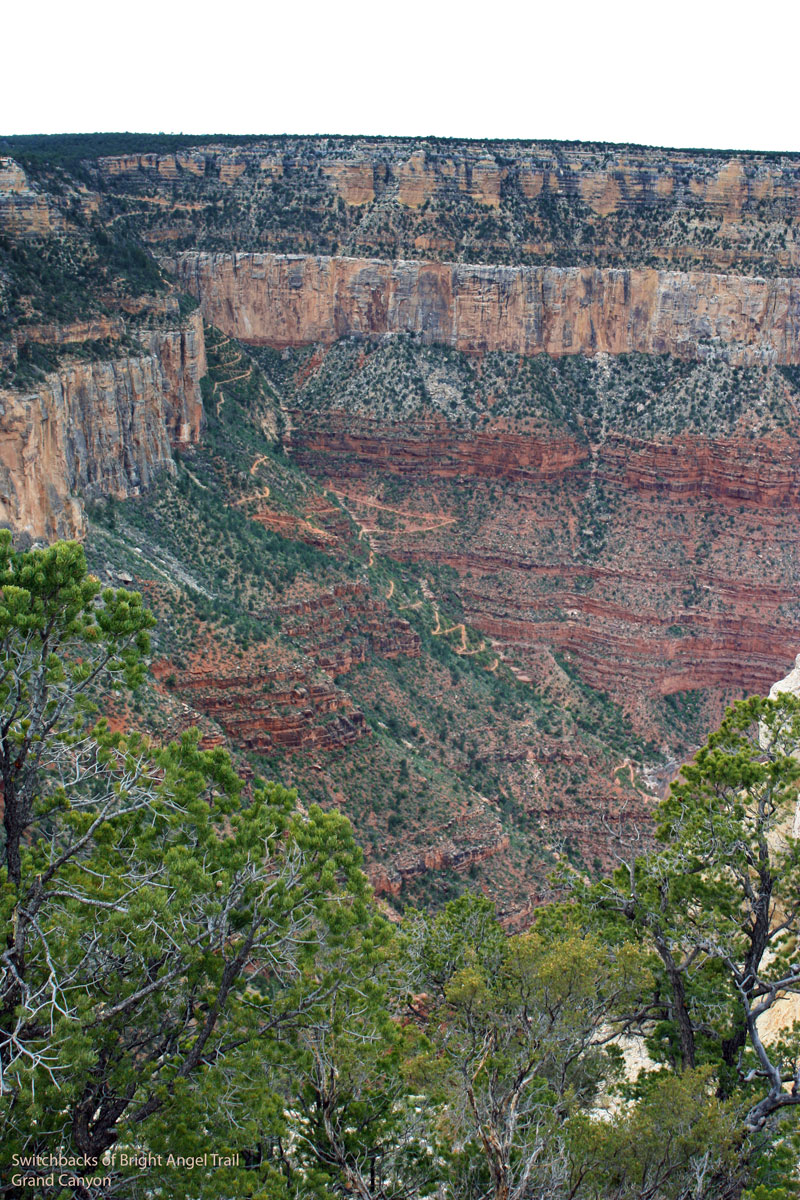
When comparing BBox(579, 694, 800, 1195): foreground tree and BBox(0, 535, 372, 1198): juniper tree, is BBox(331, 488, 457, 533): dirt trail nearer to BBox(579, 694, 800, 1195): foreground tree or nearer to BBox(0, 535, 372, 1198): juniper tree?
BBox(579, 694, 800, 1195): foreground tree

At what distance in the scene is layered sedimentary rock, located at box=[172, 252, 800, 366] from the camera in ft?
276

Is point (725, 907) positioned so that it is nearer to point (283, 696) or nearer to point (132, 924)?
point (132, 924)

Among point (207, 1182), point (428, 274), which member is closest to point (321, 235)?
point (428, 274)

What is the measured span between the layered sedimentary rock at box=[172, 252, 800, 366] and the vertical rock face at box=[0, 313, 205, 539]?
66.2ft

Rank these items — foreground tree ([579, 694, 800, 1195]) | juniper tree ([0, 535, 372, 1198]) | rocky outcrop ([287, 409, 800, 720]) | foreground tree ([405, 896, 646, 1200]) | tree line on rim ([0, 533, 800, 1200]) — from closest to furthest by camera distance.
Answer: juniper tree ([0, 535, 372, 1198]) < tree line on rim ([0, 533, 800, 1200]) < foreground tree ([405, 896, 646, 1200]) < foreground tree ([579, 694, 800, 1195]) < rocky outcrop ([287, 409, 800, 720])

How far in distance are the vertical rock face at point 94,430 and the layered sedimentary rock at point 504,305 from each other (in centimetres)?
2016

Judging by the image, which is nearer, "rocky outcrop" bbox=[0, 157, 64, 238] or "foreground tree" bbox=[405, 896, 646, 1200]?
A: "foreground tree" bbox=[405, 896, 646, 1200]

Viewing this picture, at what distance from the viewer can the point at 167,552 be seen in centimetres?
5388

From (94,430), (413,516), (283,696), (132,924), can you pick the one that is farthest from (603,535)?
(132,924)

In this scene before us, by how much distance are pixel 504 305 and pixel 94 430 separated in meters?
42.2

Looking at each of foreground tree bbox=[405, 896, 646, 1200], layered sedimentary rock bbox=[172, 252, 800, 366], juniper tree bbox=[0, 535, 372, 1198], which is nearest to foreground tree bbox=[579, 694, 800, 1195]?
foreground tree bbox=[405, 896, 646, 1200]

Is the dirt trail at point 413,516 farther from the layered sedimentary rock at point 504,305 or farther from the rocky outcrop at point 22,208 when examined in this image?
the rocky outcrop at point 22,208

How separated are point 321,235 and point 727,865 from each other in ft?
237

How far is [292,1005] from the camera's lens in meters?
22.1
